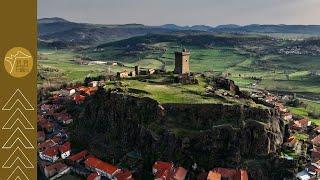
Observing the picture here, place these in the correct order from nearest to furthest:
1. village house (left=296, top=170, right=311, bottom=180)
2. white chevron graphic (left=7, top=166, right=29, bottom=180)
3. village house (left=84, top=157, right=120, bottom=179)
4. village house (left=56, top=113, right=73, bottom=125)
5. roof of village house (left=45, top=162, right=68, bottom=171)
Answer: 1. white chevron graphic (left=7, top=166, right=29, bottom=180)
2. village house (left=296, top=170, right=311, bottom=180)
3. village house (left=84, top=157, right=120, bottom=179)
4. roof of village house (left=45, top=162, right=68, bottom=171)
5. village house (left=56, top=113, right=73, bottom=125)

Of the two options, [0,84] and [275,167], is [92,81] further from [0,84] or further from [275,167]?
[0,84]

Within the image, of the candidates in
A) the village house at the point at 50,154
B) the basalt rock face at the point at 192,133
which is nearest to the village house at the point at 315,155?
the basalt rock face at the point at 192,133

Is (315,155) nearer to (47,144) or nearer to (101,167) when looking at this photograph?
(101,167)

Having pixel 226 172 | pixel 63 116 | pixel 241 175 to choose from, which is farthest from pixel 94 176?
pixel 63 116

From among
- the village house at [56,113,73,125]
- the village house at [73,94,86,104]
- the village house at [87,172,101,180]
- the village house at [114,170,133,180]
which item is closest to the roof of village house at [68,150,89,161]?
the village house at [87,172,101,180]

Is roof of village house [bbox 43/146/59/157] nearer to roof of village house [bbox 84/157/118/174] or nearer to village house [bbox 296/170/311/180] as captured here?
roof of village house [bbox 84/157/118/174]

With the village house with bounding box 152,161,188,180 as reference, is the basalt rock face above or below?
above
